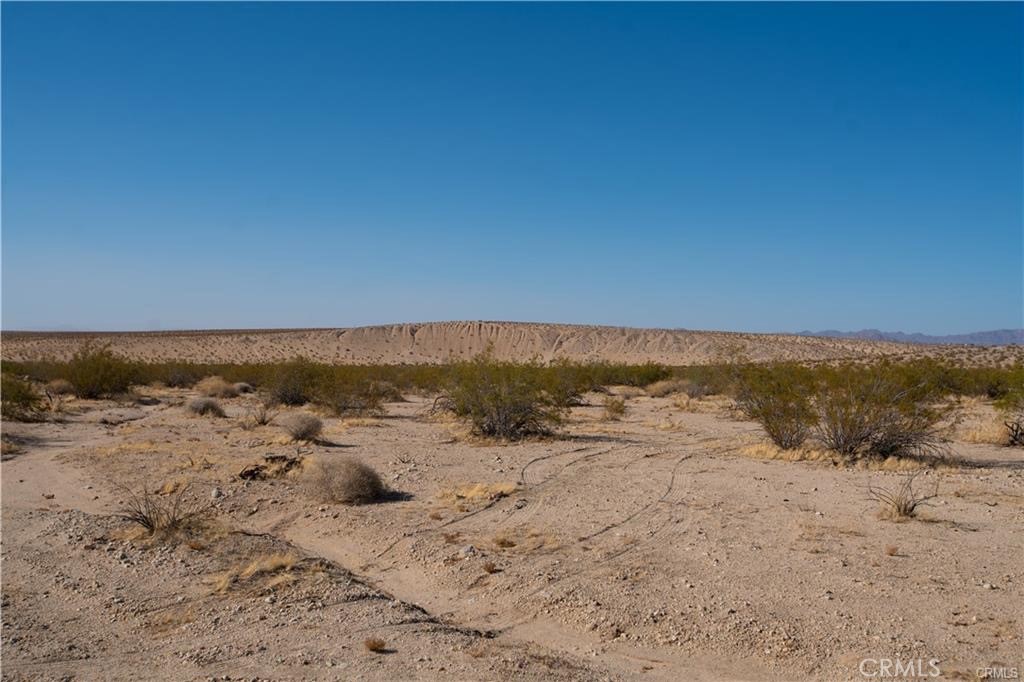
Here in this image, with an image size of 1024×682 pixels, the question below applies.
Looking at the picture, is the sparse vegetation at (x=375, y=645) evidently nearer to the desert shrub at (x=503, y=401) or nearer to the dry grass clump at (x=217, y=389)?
the desert shrub at (x=503, y=401)

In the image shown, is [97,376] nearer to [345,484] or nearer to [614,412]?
[614,412]

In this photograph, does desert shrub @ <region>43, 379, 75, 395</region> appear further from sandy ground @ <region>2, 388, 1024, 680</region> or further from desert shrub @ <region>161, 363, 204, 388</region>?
sandy ground @ <region>2, 388, 1024, 680</region>

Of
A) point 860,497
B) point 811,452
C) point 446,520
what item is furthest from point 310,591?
point 811,452

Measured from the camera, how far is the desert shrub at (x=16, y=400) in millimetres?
25312

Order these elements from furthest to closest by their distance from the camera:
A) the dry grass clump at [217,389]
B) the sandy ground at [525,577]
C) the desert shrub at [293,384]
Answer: the dry grass clump at [217,389], the desert shrub at [293,384], the sandy ground at [525,577]

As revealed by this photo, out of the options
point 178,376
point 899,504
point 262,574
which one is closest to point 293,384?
point 178,376

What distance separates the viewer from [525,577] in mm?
9266

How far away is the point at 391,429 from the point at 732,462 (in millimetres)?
12237

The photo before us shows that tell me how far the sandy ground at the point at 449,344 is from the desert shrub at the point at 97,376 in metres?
46.7

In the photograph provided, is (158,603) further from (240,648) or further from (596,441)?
(596,441)

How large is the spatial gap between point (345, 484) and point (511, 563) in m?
4.87

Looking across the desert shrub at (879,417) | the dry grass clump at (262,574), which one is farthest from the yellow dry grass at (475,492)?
the desert shrub at (879,417)

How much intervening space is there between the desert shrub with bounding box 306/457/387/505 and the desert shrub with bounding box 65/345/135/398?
27769 mm

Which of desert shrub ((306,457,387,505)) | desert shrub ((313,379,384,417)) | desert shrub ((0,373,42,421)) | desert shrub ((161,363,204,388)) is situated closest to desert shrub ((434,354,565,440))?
desert shrub ((313,379,384,417))
